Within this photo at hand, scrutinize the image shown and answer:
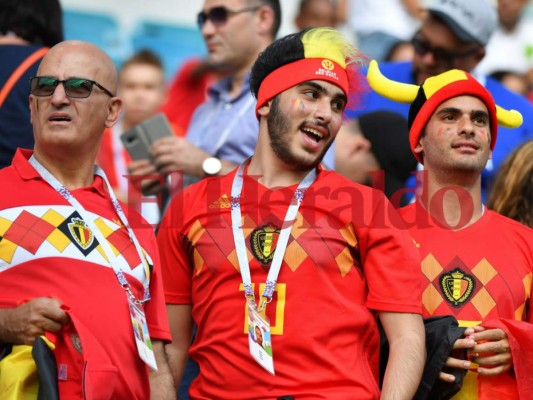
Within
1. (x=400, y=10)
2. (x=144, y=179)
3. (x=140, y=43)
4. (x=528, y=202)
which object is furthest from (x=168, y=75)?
(x=528, y=202)

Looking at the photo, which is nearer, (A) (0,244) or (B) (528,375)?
(A) (0,244)

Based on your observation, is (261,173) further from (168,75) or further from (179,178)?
(168,75)

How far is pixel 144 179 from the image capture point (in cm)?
689

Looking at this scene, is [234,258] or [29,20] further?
[29,20]

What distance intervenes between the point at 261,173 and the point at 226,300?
645 mm

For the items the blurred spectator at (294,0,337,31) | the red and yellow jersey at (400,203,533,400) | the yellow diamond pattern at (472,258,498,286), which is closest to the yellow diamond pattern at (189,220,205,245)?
the red and yellow jersey at (400,203,533,400)

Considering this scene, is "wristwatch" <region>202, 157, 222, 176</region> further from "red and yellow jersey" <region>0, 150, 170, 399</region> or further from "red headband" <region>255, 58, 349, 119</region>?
"red and yellow jersey" <region>0, 150, 170, 399</region>

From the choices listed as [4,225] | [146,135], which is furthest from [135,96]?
[4,225]

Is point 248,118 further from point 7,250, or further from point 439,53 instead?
point 7,250

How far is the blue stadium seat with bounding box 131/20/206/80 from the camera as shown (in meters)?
11.5

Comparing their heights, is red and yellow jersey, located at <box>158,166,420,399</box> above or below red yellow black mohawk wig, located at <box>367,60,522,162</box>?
below

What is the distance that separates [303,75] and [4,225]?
→ 5.04 ft

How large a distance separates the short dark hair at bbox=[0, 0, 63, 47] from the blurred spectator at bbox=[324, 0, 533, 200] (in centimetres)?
194

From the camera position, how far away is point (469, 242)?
5.73m
